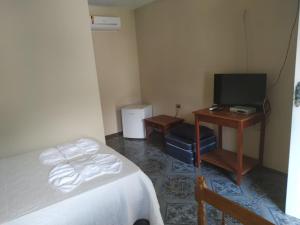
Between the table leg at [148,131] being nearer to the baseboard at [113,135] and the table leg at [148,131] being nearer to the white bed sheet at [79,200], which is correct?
the baseboard at [113,135]

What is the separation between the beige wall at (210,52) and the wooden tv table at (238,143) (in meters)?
0.12

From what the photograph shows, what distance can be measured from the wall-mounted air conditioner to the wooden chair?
347 centimetres

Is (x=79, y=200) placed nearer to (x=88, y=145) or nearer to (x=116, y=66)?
(x=88, y=145)

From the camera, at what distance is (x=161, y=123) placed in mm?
3668

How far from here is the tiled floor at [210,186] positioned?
2.03 metres

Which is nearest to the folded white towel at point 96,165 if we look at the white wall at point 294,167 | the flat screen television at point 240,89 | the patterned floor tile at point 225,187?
the patterned floor tile at point 225,187

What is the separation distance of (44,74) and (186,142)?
194 centimetres

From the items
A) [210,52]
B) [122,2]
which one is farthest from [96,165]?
[122,2]

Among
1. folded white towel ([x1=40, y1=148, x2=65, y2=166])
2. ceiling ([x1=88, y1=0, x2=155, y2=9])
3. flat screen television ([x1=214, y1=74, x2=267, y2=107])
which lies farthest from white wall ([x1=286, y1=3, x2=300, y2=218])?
ceiling ([x1=88, y1=0, x2=155, y2=9])

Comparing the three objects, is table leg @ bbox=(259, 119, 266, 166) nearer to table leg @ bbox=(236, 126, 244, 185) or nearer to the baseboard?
table leg @ bbox=(236, 126, 244, 185)

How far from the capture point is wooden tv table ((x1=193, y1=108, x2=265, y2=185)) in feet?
7.84

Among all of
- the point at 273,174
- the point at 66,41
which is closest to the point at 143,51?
the point at 66,41

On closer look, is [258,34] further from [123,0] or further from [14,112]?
[14,112]

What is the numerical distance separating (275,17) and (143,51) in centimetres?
243
